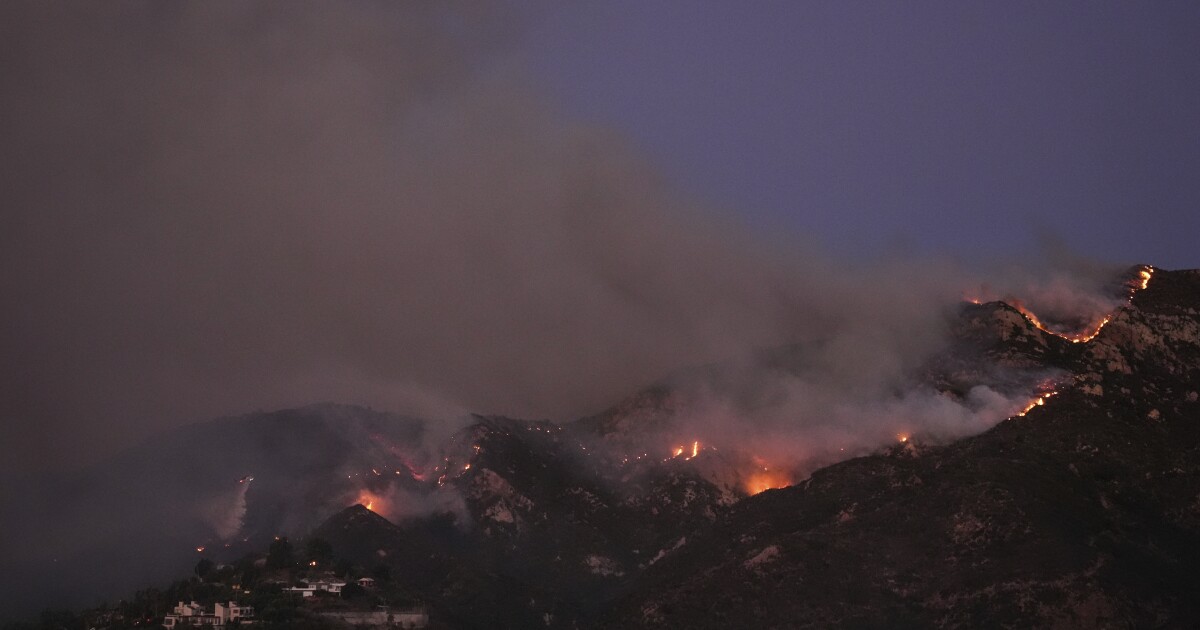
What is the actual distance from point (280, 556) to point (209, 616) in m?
25.9

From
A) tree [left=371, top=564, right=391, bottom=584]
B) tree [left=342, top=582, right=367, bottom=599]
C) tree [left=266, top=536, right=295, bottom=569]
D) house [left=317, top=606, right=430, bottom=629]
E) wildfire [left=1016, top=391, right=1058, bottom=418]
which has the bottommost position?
house [left=317, top=606, right=430, bottom=629]

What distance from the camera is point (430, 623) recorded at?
166500 millimetres

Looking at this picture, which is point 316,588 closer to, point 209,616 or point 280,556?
point 280,556

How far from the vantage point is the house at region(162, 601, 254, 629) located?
506 ft

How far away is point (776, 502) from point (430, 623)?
209 ft

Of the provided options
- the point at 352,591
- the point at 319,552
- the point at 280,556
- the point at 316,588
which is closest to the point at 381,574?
the point at 352,591

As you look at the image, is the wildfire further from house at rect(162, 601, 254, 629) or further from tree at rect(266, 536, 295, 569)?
house at rect(162, 601, 254, 629)

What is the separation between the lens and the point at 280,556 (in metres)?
182

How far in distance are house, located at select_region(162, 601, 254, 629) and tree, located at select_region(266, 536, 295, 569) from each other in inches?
823

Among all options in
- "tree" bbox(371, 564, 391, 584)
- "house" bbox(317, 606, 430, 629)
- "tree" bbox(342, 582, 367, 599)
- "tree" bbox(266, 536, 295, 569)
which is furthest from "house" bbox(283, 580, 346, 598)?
"tree" bbox(266, 536, 295, 569)

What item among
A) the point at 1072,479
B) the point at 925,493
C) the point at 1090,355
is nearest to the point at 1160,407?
the point at 1090,355

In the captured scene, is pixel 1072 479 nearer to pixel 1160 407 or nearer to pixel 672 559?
pixel 1160 407

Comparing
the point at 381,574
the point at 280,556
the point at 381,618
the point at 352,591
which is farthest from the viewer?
the point at 280,556

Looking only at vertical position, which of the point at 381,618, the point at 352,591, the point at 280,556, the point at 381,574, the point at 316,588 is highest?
the point at 280,556
